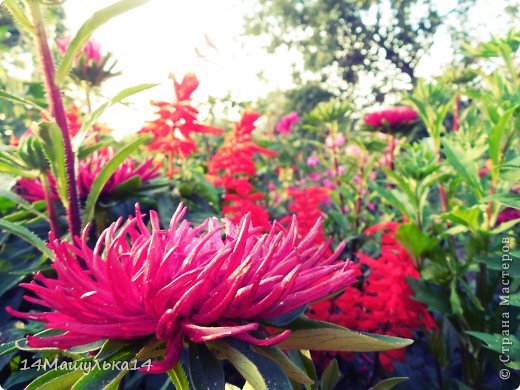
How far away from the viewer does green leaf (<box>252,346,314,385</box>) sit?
0.40 metres

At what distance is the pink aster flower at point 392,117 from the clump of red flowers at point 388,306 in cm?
79

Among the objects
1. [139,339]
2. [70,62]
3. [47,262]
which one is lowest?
[47,262]

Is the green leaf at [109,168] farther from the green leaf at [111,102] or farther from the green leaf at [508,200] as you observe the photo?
the green leaf at [508,200]

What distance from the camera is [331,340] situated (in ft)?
1.36

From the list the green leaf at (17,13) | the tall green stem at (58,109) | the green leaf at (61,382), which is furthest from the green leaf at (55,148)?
the green leaf at (61,382)

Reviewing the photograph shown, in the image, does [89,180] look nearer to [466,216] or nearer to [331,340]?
[331,340]

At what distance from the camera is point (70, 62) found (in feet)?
2.13

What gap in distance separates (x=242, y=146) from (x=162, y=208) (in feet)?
1.75

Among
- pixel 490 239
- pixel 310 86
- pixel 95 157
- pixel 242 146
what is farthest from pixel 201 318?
pixel 310 86

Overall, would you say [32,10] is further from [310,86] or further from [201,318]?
[310,86]

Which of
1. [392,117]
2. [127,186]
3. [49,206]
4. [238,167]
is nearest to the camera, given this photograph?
[49,206]

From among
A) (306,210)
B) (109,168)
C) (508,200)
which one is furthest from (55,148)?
(306,210)

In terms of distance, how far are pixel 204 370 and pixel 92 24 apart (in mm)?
488

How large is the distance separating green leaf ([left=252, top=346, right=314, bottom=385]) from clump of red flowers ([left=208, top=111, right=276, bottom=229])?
0.82 meters
